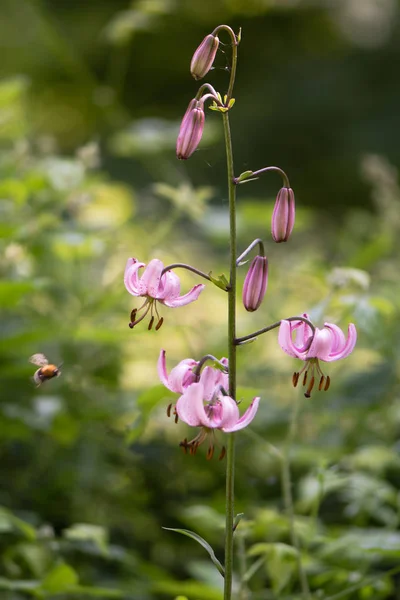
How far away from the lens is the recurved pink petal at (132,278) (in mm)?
917

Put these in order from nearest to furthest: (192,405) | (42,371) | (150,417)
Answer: (192,405)
(42,371)
(150,417)

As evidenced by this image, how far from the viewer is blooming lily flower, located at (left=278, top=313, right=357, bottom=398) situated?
2.90 ft

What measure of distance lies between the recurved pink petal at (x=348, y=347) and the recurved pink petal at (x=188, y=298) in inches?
6.5

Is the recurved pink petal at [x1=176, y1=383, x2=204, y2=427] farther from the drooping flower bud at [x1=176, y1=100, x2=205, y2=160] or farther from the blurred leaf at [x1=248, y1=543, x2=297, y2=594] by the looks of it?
the blurred leaf at [x1=248, y1=543, x2=297, y2=594]

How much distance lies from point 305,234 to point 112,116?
2509mm

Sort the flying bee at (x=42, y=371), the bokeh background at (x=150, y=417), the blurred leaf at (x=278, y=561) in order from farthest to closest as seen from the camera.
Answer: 1. the bokeh background at (x=150, y=417)
2. the blurred leaf at (x=278, y=561)
3. the flying bee at (x=42, y=371)

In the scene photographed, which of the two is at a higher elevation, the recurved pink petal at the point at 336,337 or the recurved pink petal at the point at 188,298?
the recurved pink petal at the point at 188,298

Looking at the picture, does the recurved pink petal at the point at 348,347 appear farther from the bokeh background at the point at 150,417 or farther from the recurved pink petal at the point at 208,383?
the bokeh background at the point at 150,417

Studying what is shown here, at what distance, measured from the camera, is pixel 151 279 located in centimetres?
91

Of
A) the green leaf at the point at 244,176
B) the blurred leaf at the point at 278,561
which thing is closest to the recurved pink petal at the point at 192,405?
the green leaf at the point at 244,176

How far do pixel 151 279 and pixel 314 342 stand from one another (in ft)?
0.65

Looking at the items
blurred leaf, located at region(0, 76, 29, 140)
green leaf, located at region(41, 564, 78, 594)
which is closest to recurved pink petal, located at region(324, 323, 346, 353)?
green leaf, located at region(41, 564, 78, 594)

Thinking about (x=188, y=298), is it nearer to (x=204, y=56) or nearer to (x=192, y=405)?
(x=192, y=405)

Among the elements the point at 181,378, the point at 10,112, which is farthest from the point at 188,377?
the point at 10,112
